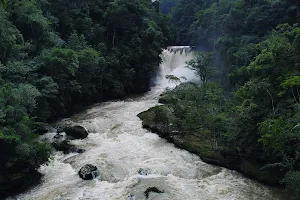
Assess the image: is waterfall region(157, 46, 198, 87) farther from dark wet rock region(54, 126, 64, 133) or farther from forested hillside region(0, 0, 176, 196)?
dark wet rock region(54, 126, 64, 133)

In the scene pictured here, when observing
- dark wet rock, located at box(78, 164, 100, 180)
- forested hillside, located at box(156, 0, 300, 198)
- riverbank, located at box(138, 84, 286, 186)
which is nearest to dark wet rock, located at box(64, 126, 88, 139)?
riverbank, located at box(138, 84, 286, 186)

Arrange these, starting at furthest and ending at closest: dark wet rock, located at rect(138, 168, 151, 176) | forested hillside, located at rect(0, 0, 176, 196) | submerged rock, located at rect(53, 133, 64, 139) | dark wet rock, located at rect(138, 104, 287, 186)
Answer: submerged rock, located at rect(53, 133, 64, 139), dark wet rock, located at rect(138, 168, 151, 176), dark wet rock, located at rect(138, 104, 287, 186), forested hillside, located at rect(0, 0, 176, 196)

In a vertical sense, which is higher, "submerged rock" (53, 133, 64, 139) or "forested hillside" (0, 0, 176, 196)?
"forested hillside" (0, 0, 176, 196)

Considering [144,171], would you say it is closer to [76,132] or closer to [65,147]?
[65,147]

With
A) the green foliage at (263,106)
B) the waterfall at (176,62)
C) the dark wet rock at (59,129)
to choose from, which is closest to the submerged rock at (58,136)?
the dark wet rock at (59,129)

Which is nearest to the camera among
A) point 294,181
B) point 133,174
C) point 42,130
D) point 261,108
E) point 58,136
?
point 294,181

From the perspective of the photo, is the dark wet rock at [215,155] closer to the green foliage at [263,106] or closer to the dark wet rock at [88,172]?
the green foliage at [263,106]

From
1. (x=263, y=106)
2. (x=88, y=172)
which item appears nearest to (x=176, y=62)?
(x=263, y=106)

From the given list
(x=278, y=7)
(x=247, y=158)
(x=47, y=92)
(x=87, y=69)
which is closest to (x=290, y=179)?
(x=247, y=158)
